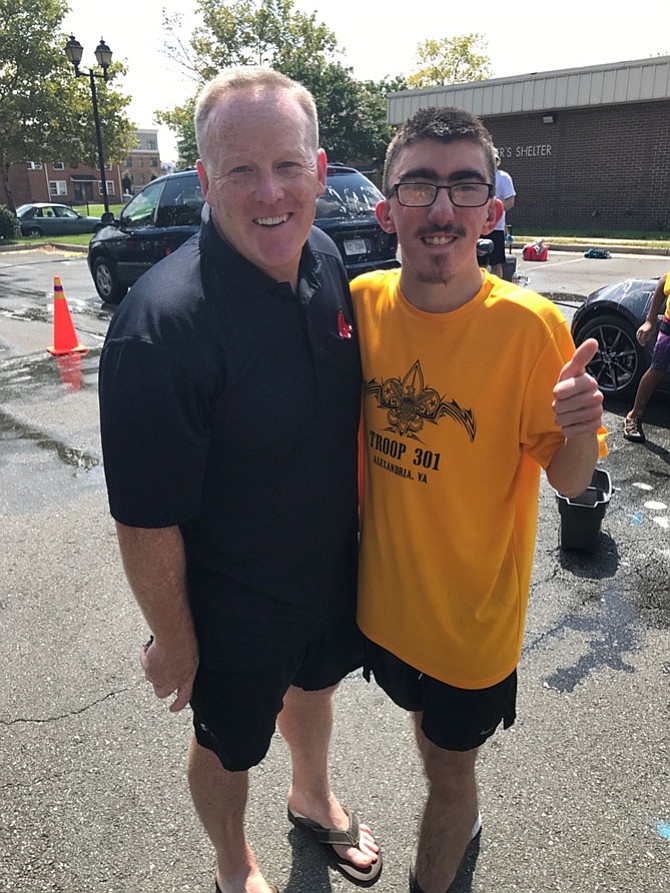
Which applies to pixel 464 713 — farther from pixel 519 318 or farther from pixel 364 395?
pixel 519 318

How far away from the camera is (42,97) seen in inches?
1048

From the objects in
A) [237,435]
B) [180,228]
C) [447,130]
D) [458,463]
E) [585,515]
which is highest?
[447,130]

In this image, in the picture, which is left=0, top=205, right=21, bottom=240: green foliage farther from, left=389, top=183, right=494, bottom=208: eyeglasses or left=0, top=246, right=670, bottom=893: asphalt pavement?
left=389, top=183, right=494, bottom=208: eyeglasses

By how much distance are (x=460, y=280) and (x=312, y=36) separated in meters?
44.3

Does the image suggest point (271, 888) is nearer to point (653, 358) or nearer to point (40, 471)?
point (40, 471)

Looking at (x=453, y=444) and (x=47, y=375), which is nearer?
(x=453, y=444)

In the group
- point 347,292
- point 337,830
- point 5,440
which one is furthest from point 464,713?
point 5,440

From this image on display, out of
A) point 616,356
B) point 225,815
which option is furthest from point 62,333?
point 225,815

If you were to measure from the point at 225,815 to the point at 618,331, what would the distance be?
5.20m

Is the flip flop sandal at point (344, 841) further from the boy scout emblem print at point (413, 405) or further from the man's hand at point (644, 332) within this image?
the man's hand at point (644, 332)

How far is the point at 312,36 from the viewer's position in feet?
129

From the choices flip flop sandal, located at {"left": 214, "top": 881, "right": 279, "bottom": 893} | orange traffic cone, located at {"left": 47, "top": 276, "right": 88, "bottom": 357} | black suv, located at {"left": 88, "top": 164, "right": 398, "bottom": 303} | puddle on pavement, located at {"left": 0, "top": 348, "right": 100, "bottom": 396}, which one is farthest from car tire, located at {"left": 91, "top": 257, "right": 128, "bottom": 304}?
flip flop sandal, located at {"left": 214, "top": 881, "right": 279, "bottom": 893}

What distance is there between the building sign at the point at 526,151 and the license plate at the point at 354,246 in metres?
17.0

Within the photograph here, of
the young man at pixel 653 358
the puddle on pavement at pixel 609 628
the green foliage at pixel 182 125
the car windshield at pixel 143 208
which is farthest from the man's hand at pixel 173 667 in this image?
the green foliage at pixel 182 125
